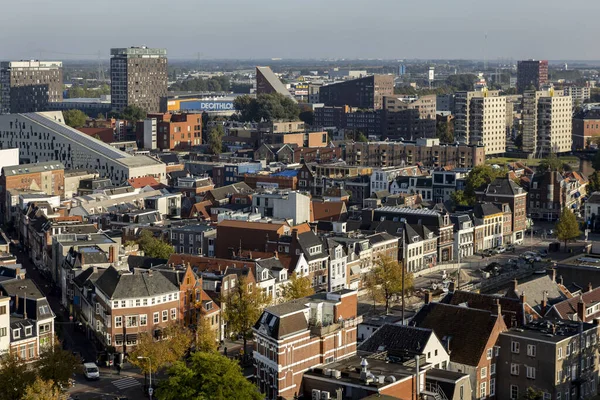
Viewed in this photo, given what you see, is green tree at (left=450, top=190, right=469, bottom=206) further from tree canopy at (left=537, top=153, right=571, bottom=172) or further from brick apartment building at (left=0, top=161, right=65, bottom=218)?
brick apartment building at (left=0, top=161, right=65, bottom=218)

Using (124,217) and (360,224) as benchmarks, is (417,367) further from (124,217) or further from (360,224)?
(124,217)

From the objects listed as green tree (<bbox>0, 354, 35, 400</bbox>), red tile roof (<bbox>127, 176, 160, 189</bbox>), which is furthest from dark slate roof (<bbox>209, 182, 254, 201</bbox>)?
green tree (<bbox>0, 354, 35, 400</bbox>)

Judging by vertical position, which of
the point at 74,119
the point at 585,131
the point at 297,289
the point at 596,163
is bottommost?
the point at 297,289

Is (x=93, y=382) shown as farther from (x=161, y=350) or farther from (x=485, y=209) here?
(x=485, y=209)

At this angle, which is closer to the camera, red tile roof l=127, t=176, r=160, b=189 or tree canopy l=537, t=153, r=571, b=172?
red tile roof l=127, t=176, r=160, b=189

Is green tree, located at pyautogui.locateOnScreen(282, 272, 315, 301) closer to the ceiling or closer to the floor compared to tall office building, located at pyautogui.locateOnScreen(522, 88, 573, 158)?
closer to the floor

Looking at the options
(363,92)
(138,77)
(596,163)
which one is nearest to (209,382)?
(596,163)
